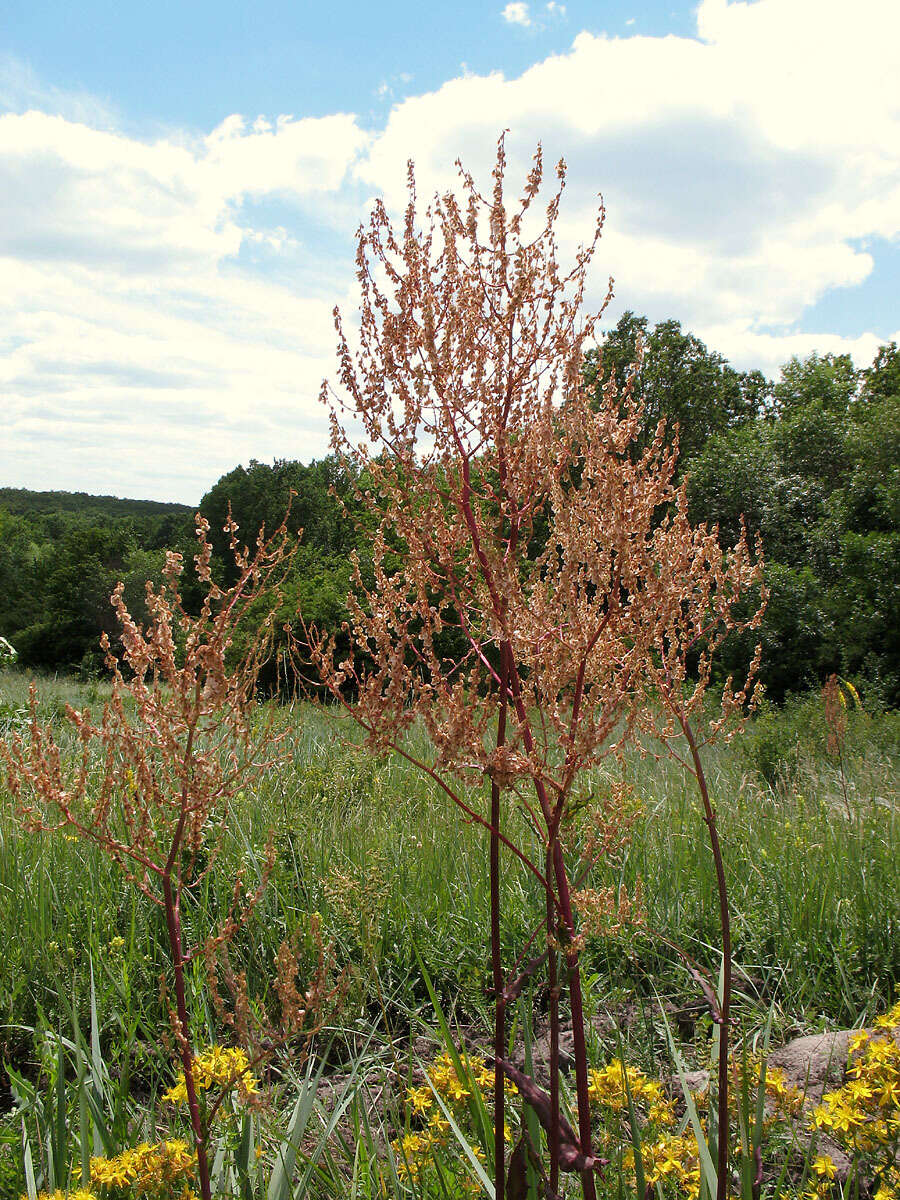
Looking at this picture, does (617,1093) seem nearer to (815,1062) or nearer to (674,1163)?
(674,1163)

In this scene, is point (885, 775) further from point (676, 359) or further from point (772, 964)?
point (676, 359)

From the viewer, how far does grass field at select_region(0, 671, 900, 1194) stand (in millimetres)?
2902

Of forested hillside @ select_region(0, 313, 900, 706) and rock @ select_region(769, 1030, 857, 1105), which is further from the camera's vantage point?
forested hillside @ select_region(0, 313, 900, 706)

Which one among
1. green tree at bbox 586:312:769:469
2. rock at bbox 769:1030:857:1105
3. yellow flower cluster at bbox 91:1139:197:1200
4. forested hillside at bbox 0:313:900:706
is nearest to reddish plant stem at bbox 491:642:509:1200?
yellow flower cluster at bbox 91:1139:197:1200

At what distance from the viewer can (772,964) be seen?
11.5ft

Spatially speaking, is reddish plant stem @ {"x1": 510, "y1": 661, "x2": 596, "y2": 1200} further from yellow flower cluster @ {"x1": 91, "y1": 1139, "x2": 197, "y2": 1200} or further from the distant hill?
the distant hill

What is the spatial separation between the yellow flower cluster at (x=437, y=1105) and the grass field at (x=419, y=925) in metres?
0.32

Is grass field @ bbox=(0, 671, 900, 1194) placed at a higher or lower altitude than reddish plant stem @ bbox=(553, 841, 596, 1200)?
lower

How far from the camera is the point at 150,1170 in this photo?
1676mm

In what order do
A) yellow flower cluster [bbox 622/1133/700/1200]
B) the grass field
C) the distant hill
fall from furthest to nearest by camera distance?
the distant hill < the grass field < yellow flower cluster [bbox 622/1133/700/1200]

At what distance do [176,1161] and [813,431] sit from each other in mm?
25155

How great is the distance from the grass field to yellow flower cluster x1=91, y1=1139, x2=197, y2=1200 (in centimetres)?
37

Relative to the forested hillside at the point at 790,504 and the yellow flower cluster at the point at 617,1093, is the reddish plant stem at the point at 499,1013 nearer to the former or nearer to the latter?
A: the yellow flower cluster at the point at 617,1093

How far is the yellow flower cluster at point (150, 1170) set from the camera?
1659 mm
